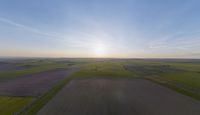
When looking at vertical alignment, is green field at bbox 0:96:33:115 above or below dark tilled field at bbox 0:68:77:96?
below

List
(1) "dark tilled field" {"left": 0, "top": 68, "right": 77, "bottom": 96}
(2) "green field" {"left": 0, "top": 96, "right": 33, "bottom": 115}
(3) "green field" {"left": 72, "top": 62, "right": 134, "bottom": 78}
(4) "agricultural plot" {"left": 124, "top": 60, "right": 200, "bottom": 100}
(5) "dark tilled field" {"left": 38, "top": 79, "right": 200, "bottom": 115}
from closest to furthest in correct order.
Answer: (5) "dark tilled field" {"left": 38, "top": 79, "right": 200, "bottom": 115}, (2) "green field" {"left": 0, "top": 96, "right": 33, "bottom": 115}, (1) "dark tilled field" {"left": 0, "top": 68, "right": 77, "bottom": 96}, (4) "agricultural plot" {"left": 124, "top": 60, "right": 200, "bottom": 100}, (3) "green field" {"left": 72, "top": 62, "right": 134, "bottom": 78}

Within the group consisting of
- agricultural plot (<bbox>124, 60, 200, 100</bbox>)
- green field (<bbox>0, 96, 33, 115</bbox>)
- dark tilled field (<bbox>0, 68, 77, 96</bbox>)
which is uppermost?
agricultural plot (<bbox>124, 60, 200, 100</bbox>)

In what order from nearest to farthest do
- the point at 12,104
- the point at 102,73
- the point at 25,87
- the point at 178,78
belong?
the point at 12,104
the point at 25,87
the point at 178,78
the point at 102,73

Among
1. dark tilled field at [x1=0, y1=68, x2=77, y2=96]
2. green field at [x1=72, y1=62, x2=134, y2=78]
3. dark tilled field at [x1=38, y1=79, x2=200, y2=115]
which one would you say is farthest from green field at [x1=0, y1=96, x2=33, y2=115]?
green field at [x1=72, y1=62, x2=134, y2=78]

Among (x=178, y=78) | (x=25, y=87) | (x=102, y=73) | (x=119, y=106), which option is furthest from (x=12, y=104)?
(x=178, y=78)

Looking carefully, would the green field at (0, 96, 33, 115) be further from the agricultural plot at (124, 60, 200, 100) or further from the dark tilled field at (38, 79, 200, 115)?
the agricultural plot at (124, 60, 200, 100)

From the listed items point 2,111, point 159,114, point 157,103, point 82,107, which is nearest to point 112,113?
point 82,107

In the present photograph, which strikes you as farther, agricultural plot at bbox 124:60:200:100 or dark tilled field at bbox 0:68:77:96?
agricultural plot at bbox 124:60:200:100

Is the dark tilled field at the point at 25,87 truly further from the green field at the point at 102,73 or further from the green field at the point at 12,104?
the green field at the point at 102,73

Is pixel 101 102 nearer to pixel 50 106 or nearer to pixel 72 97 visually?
pixel 72 97

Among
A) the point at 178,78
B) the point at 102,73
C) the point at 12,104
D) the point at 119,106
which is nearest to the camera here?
the point at 119,106

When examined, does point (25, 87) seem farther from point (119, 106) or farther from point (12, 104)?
point (119, 106)

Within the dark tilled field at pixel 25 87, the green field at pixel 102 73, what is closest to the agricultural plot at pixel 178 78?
the green field at pixel 102 73
